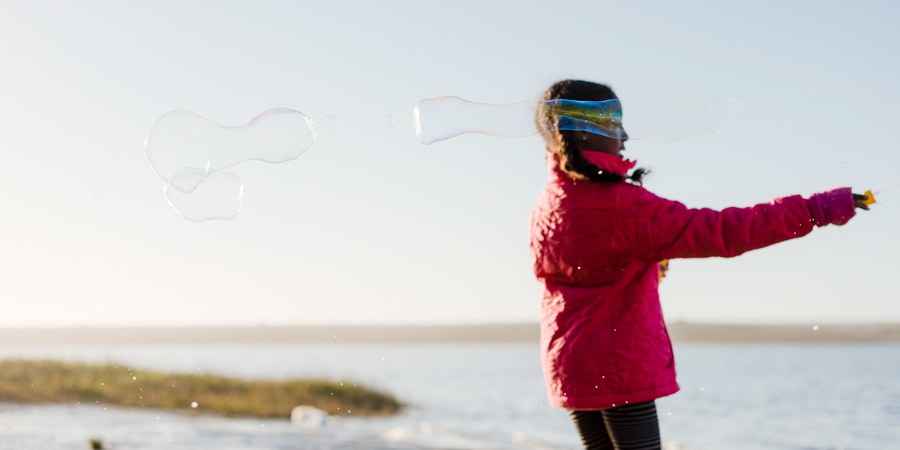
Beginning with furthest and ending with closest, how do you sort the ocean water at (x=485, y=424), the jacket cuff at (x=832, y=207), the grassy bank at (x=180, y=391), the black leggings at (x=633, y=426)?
the grassy bank at (x=180, y=391)
the ocean water at (x=485, y=424)
the black leggings at (x=633, y=426)
the jacket cuff at (x=832, y=207)

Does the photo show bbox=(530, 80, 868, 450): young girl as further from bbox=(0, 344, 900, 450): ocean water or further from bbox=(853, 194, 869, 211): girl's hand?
bbox=(0, 344, 900, 450): ocean water

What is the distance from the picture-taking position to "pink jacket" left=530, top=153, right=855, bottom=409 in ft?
8.59

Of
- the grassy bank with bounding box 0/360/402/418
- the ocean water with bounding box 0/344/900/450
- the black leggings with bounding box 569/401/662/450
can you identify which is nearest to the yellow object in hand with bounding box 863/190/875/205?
the black leggings with bounding box 569/401/662/450

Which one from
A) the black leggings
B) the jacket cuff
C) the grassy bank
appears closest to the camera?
the jacket cuff

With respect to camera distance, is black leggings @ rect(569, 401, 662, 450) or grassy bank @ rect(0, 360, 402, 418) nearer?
black leggings @ rect(569, 401, 662, 450)

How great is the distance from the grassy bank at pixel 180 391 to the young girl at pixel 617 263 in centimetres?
1802

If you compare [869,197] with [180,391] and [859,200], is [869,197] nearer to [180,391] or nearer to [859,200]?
[859,200]

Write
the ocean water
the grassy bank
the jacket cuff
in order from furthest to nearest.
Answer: the grassy bank < the ocean water < the jacket cuff

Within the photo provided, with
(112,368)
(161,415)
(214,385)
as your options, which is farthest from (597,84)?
(112,368)

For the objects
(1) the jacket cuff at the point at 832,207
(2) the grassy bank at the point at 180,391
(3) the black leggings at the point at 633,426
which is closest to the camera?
(1) the jacket cuff at the point at 832,207

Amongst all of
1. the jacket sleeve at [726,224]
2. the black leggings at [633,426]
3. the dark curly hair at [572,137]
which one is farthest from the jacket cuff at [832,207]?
the black leggings at [633,426]

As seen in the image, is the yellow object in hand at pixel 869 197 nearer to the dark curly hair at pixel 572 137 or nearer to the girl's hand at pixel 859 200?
the girl's hand at pixel 859 200

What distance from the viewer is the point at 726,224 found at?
2.62m

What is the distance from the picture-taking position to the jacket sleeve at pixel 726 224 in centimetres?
261
